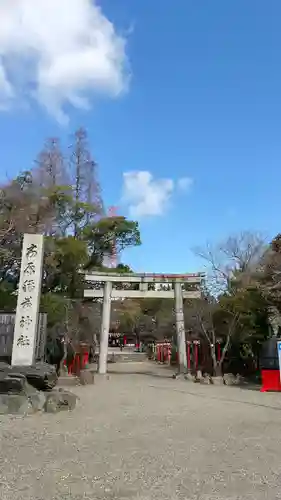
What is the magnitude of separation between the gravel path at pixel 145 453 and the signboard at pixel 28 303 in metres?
2.38

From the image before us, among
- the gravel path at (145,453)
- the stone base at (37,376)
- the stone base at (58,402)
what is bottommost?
the gravel path at (145,453)

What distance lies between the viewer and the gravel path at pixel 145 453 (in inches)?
182

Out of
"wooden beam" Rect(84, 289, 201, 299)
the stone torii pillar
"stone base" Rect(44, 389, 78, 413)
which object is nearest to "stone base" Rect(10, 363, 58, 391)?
"stone base" Rect(44, 389, 78, 413)

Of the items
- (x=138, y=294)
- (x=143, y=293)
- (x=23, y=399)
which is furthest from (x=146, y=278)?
(x=23, y=399)

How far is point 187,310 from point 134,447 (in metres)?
17.6

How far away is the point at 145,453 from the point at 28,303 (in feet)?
26.7

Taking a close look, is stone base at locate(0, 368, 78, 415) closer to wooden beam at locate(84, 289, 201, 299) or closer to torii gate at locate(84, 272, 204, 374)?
torii gate at locate(84, 272, 204, 374)

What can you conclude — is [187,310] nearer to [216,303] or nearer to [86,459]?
[216,303]

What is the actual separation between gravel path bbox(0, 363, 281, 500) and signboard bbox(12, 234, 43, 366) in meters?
2.38

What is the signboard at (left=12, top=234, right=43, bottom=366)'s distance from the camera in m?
12.9

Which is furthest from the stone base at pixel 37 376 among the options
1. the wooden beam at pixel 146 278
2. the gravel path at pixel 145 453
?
the wooden beam at pixel 146 278

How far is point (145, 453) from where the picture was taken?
249 inches

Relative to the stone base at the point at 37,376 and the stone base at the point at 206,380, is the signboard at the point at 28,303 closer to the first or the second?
the stone base at the point at 37,376

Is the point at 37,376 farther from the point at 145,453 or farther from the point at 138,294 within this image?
the point at 138,294
